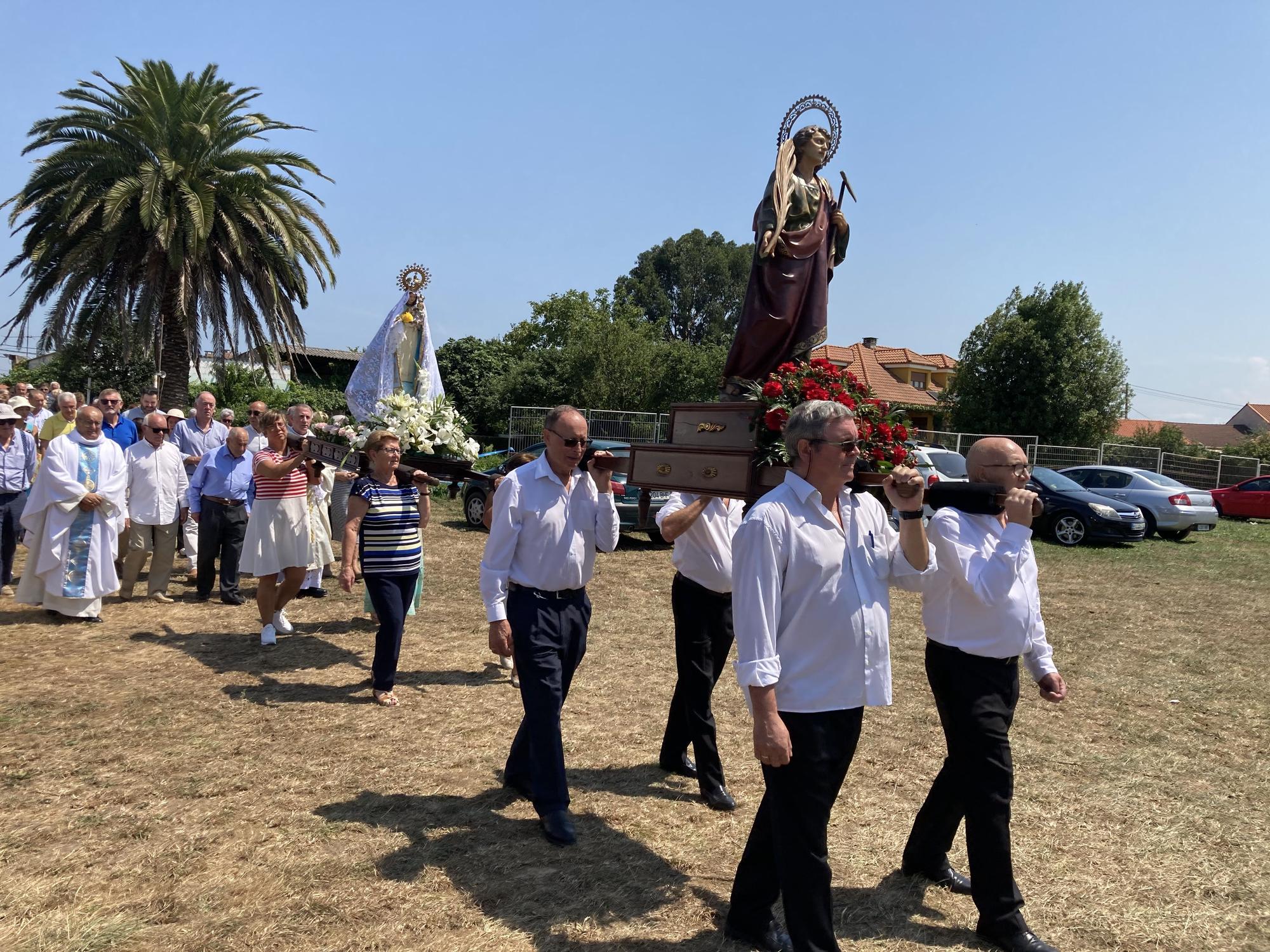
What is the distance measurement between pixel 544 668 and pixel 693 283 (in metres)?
69.7

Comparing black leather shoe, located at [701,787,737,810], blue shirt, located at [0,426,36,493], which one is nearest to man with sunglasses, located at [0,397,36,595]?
blue shirt, located at [0,426,36,493]

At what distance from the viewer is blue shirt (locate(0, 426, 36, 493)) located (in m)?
9.08

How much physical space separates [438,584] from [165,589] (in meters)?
2.80

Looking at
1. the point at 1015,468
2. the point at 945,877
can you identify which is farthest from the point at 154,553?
the point at 1015,468

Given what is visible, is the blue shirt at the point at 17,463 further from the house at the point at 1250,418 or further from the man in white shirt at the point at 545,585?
the house at the point at 1250,418

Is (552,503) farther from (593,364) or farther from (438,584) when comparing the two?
(593,364)

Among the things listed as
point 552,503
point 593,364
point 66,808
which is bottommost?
point 66,808

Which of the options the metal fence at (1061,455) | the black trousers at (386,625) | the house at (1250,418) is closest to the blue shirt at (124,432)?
the black trousers at (386,625)

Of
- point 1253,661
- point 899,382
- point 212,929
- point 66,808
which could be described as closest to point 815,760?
point 212,929

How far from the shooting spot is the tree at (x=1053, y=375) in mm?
34406

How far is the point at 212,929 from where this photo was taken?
3578mm

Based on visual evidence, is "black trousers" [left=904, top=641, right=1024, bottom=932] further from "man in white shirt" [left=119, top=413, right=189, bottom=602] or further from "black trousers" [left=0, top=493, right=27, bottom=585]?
"black trousers" [left=0, top=493, right=27, bottom=585]

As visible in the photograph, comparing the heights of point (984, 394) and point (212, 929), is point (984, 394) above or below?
above

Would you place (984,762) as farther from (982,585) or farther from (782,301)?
(782,301)
